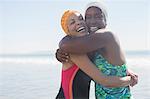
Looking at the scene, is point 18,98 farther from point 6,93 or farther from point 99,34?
point 99,34

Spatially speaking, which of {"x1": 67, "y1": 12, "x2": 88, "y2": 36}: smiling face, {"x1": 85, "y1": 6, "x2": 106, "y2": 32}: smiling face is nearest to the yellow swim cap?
{"x1": 67, "y1": 12, "x2": 88, "y2": 36}: smiling face

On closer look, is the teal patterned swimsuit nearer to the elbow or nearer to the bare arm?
the bare arm

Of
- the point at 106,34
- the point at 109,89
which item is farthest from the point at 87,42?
the point at 109,89

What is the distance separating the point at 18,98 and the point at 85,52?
6502 mm

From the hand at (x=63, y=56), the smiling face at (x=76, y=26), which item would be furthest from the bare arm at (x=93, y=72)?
the smiling face at (x=76, y=26)

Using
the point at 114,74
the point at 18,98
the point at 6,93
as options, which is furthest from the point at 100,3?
the point at 6,93

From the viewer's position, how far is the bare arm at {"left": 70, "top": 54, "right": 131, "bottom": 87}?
Answer: 2.65 meters

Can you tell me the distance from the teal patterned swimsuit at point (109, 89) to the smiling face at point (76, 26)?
7.5 inches

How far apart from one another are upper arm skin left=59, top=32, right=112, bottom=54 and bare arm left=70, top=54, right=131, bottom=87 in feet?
0.17

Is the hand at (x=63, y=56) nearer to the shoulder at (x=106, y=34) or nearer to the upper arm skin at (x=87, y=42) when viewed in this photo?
the upper arm skin at (x=87, y=42)

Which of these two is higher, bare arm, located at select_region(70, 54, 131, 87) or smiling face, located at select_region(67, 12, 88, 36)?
smiling face, located at select_region(67, 12, 88, 36)

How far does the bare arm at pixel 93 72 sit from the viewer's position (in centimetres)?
265

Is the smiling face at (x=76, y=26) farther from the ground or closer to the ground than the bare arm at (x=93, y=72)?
farther from the ground

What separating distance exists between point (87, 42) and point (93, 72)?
0.21 metres
